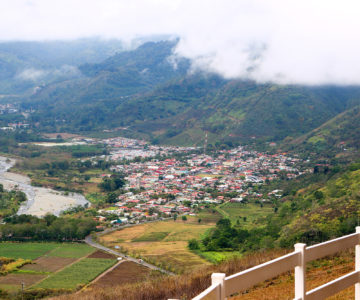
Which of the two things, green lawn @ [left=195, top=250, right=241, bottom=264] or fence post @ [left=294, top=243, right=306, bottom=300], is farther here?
green lawn @ [left=195, top=250, right=241, bottom=264]

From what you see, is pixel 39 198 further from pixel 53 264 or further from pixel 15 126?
pixel 15 126

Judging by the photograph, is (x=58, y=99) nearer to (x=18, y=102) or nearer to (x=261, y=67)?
(x=18, y=102)

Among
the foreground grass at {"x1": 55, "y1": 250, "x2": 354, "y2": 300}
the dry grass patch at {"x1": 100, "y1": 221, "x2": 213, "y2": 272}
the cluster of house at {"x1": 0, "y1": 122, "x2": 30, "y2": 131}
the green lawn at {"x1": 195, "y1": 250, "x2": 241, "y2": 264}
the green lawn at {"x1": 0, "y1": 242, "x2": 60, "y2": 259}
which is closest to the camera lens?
the foreground grass at {"x1": 55, "y1": 250, "x2": 354, "y2": 300}

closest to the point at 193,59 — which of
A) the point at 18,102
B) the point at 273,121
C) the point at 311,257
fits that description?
the point at 18,102

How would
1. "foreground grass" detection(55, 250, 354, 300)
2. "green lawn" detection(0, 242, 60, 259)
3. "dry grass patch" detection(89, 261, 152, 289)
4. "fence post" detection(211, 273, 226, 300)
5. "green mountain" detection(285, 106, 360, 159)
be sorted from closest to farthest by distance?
"fence post" detection(211, 273, 226, 300), "foreground grass" detection(55, 250, 354, 300), "dry grass patch" detection(89, 261, 152, 289), "green lawn" detection(0, 242, 60, 259), "green mountain" detection(285, 106, 360, 159)

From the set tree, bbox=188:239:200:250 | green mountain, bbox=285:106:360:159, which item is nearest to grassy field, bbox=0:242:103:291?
tree, bbox=188:239:200:250

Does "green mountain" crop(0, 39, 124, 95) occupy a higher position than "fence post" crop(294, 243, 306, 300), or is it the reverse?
"green mountain" crop(0, 39, 124, 95)

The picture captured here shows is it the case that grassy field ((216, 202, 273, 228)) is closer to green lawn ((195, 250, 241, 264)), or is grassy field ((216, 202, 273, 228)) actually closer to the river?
green lawn ((195, 250, 241, 264))

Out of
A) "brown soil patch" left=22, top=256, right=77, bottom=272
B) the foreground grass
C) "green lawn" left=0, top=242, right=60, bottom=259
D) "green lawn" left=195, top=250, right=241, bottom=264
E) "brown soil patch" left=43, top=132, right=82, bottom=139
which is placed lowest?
"brown soil patch" left=22, top=256, right=77, bottom=272

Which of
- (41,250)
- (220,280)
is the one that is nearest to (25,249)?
(41,250)

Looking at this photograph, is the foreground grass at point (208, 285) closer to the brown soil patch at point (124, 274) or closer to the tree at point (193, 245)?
the brown soil patch at point (124, 274)
